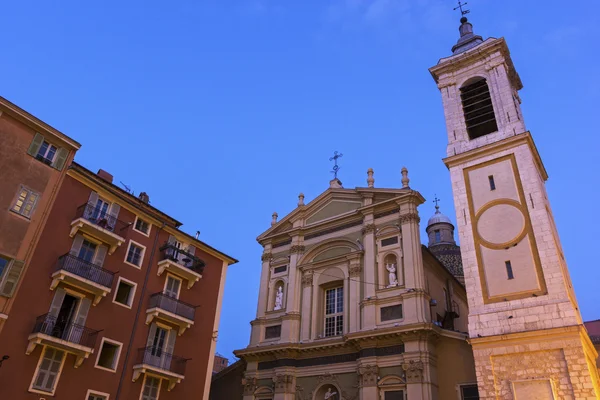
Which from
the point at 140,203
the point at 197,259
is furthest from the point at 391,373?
the point at 140,203

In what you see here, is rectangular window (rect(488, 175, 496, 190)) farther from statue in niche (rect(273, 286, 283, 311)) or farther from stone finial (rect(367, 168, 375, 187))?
statue in niche (rect(273, 286, 283, 311))

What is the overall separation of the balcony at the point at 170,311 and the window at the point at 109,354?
170 centimetres

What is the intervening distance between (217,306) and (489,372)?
12.4m

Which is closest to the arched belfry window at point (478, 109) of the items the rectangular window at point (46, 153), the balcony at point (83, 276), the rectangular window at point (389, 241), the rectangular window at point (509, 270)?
the rectangular window at point (389, 241)

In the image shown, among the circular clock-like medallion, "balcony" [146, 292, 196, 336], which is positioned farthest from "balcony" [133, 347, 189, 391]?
the circular clock-like medallion

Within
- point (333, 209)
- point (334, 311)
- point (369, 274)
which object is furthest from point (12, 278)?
point (333, 209)

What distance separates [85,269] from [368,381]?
12810mm

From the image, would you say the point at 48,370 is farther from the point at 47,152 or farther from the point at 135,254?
the point at 47,152

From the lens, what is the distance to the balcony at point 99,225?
60.2 feet

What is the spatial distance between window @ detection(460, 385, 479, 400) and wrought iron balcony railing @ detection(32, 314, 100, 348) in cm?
1445

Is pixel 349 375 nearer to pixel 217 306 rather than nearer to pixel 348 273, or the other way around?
pixel 348 273

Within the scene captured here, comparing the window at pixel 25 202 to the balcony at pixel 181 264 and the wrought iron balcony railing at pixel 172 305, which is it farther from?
the wrought iron balcony railing at pixel 172 305

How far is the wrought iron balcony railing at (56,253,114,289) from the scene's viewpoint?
57.2 feet

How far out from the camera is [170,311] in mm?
20469
